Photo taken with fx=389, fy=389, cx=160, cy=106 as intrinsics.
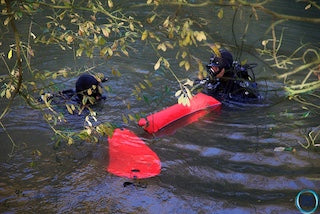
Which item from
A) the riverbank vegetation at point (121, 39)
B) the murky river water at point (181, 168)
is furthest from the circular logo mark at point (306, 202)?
the riverbank vegetation at point (121, 39)

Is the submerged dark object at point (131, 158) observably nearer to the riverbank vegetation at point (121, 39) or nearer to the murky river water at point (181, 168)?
the murky river water at point (181, 168)

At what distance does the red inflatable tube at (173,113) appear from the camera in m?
5.02

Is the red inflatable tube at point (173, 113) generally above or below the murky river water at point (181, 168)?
above

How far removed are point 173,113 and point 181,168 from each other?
1139 millimetres

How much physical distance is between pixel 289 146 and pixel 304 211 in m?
1.36

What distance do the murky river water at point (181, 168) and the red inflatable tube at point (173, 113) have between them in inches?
5.8

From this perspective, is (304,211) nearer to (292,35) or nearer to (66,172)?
(66,172)

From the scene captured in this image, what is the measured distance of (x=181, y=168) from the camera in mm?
4297

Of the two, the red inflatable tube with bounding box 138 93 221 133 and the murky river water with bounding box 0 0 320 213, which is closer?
the murky river water with bounding box 0 0 320 213

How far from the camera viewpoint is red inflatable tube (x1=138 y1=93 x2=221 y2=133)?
16.5ft

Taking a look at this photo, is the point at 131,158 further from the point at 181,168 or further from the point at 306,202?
the point at 306,202

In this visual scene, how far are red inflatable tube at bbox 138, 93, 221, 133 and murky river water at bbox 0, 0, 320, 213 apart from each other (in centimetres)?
15

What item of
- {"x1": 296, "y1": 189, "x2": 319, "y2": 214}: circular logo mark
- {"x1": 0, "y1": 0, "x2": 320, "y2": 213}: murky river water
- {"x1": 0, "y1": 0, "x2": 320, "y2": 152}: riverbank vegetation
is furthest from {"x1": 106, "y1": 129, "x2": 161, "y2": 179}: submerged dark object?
{"x1": 296, "y1": 189, "x2": 319, "y2": 214}: circular logo mark

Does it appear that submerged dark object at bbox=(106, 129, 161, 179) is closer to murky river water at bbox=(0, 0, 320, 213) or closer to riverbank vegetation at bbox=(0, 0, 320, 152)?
murky river water at bbox=(0, 0, 320, 213)
